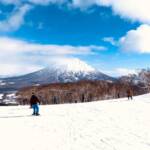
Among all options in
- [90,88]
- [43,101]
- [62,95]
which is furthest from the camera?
[90,88]

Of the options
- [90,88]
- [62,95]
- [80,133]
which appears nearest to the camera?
[80,133]

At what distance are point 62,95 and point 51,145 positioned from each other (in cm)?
12079

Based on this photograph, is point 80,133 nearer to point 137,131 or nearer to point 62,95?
point 137,131

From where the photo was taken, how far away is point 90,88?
15525 centimetres

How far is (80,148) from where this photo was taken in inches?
478

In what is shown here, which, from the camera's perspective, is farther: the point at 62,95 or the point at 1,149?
the point at 62,95

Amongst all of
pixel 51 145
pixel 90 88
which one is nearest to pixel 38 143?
pixel 51 145

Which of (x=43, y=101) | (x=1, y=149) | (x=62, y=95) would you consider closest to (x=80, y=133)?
(x=1, y=149)

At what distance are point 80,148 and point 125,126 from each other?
6740 mm

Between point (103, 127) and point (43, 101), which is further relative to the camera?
point (43, 101)

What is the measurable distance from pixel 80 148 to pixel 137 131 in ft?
16.4

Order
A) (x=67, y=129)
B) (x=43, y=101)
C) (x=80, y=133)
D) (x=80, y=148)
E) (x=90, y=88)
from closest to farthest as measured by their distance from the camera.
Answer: (x=80, y=148), (x=80, y=133), (x=67, y=129), (x=43, y=101), (x=90, y=88)

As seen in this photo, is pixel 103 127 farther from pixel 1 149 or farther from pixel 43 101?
pixel 43 101

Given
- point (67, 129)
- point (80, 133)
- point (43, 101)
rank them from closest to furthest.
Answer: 1. point (80, 133)
2. point (67, 129)
3. point (43, 101)
